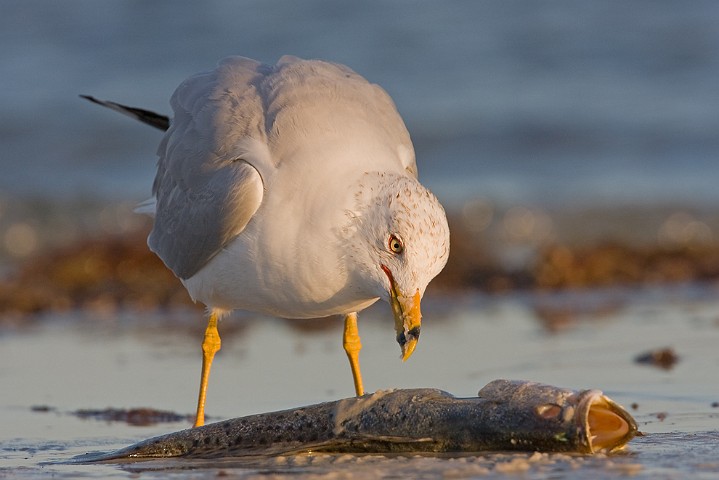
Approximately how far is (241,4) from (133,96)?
189 inches

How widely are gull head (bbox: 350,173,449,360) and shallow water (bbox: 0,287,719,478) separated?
58 centimetres

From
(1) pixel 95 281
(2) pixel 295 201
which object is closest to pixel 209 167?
(2) pixel 295 201

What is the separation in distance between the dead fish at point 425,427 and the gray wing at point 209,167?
985mm

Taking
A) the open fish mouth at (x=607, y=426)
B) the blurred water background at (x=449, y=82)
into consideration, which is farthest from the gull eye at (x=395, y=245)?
the blurred water background at (x=449, y=82)

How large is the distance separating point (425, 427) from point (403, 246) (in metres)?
0.65

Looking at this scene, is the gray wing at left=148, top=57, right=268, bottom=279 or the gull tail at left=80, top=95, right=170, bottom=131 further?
the gull tail at left=80, top=95, right=170, bottom=131

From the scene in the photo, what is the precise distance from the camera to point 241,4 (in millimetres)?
21438

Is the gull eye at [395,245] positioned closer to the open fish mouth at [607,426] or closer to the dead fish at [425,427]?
the dead fish at [425,427]

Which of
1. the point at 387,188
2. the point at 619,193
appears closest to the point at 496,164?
the point at 619,193

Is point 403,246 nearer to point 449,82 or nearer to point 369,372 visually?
point 369,372

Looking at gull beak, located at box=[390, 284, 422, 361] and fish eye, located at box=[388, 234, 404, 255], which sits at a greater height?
fish eye, located at box=[388, 234, 404, 255]

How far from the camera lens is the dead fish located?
4.30 m

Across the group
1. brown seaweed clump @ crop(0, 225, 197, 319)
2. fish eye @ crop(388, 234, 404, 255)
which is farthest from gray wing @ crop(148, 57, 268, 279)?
brown seaweed clump @ crop(0, 225, 197, 319)

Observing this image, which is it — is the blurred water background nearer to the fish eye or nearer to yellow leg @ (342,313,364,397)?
yellow leg @ (342,313,364,397)
